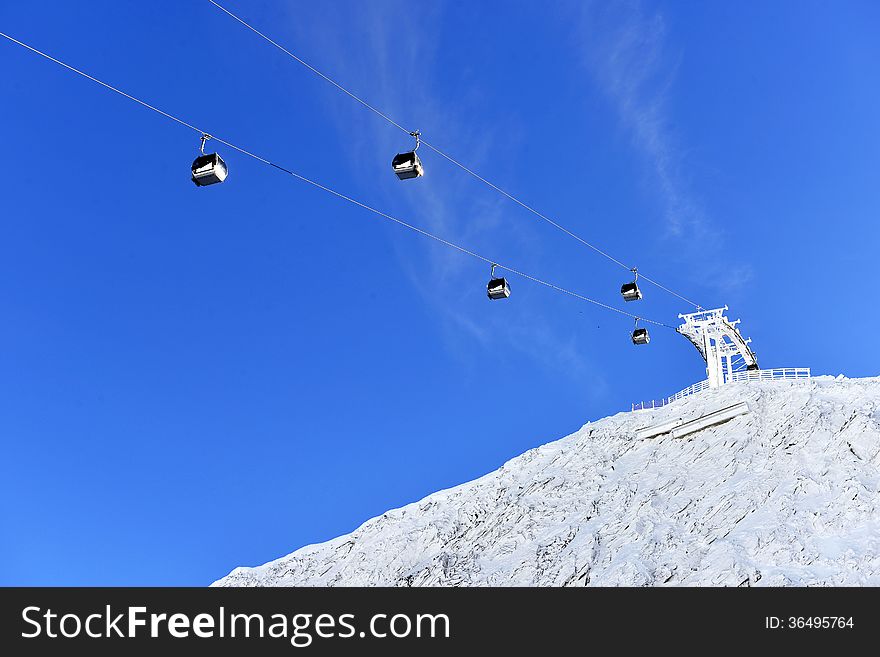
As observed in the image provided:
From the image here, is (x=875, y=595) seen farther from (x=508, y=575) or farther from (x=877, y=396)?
(x=877, y=396)

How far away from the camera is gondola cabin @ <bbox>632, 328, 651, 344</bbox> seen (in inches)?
1777

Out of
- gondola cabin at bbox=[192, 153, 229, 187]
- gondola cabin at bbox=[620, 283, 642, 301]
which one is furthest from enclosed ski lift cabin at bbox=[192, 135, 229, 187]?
gondola cabin at bbox=[620, 283, 642, 301]

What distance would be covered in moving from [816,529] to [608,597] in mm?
17869

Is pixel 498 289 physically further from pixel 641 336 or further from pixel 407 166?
pixel 641 336

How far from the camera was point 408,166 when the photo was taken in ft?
67.7

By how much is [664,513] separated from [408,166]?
3148 centimetres

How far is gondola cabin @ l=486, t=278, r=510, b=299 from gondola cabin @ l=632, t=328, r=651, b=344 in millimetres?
18526

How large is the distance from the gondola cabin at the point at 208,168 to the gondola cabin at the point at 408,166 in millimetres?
4777

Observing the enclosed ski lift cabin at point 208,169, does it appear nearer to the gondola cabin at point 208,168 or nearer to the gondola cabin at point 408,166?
the gondola cabin at point 208,168

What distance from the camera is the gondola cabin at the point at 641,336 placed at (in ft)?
148

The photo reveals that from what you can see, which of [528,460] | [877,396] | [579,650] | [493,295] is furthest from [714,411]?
[579,650]

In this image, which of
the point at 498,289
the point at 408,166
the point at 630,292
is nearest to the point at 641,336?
the point at 630,292

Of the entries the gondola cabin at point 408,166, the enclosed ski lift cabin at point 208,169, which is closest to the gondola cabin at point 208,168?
the enclosed ski lift cabin at point 208,169

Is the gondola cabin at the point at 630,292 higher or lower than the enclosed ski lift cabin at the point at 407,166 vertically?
higher
